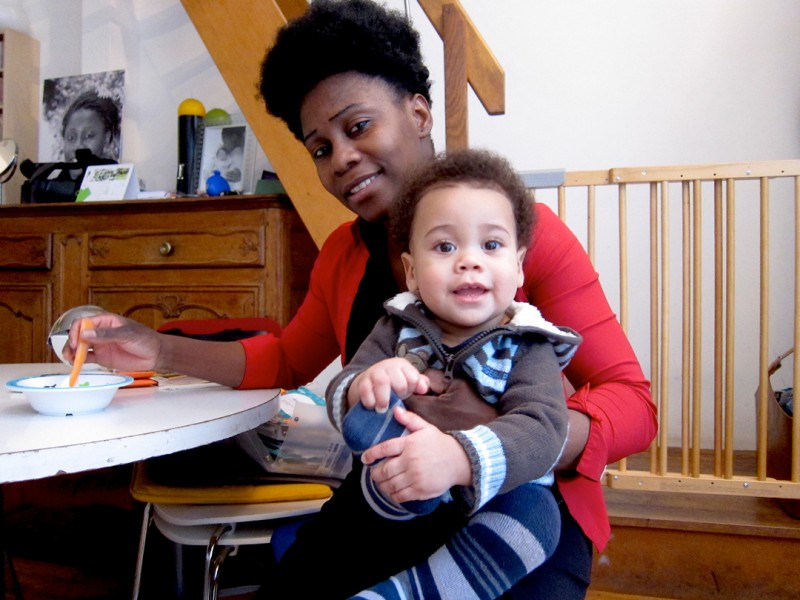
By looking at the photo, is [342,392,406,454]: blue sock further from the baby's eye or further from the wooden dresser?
the wooden dresser

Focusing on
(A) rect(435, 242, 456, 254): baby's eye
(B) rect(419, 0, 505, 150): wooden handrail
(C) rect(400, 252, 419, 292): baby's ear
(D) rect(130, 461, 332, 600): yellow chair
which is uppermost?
(B) rect(419, 0, 505, 150): wooden handrail

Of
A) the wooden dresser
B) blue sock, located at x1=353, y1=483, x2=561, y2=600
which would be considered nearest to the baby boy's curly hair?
blue sock, located at x1=353, y1=483, x2=561, y2=600

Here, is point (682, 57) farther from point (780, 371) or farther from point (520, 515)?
point (520, 515)

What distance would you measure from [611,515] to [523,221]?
134 centimetres

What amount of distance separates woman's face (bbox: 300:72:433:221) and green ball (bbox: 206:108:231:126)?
221cm

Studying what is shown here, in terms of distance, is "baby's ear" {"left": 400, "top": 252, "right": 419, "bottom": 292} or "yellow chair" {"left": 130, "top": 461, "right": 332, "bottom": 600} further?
"yellow chair" {"left": 130, "top": 461, "right": 332, "bottom": 600}

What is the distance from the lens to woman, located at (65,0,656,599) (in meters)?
0.86

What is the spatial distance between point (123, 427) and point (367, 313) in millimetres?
420

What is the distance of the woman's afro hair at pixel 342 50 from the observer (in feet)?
3.77

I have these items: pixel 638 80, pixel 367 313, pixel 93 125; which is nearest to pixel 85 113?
pixel 93 125

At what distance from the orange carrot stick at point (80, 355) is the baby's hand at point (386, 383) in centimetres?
52

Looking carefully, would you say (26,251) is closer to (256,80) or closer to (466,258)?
(256,80)

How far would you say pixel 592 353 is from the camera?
950mm

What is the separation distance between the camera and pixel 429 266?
87cm
